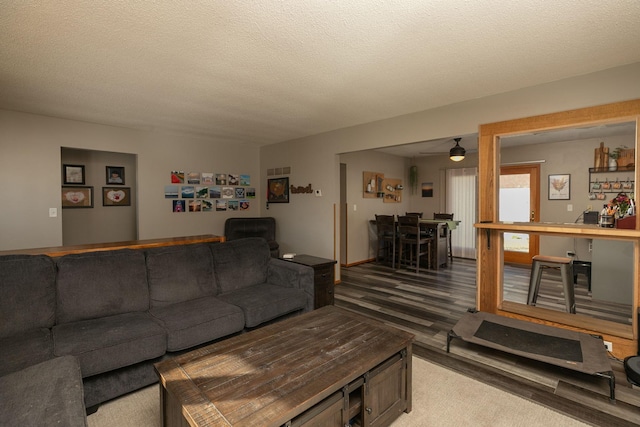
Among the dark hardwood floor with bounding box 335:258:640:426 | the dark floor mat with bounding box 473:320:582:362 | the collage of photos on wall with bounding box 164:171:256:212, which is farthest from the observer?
the collage of photos on wall with bounding box 164:171:256:212

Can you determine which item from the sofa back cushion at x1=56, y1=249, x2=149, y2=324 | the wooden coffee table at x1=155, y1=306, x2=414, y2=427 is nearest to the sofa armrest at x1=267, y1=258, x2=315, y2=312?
the wooden coffee table at x1=155, y1=306, x2=414, y2=427

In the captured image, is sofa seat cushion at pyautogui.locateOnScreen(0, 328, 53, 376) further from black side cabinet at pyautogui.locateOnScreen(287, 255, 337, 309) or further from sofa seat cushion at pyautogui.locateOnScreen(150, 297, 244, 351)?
black side cabinet at pyautogui.locateOnScreen(287, 255, 337, 309)

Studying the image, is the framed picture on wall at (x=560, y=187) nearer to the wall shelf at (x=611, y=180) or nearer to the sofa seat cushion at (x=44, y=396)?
the wall shelf at (x=611, y=180)

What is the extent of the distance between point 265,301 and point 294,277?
504mm

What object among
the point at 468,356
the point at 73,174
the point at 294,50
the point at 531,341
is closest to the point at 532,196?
the point at 531,341

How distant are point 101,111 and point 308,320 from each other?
12.4ft

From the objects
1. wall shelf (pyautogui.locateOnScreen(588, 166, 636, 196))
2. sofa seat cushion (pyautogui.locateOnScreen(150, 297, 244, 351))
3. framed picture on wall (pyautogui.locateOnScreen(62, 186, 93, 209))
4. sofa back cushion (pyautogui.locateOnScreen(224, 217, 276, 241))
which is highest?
wall shelf (pyautogui.locateOnScreen(588, 166, 636, 196))

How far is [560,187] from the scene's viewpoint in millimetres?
5672

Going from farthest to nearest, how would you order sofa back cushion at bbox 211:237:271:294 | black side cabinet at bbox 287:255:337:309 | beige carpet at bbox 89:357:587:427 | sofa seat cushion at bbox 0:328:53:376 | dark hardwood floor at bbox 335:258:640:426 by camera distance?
black side cabinet at bbox 287:255:337:309 → sofa back cushion at bbox 211:237:271:294 → dark hardwood floor at bbox 335:258:640:426 → beige carpet at bbox 89:357:587:427 → sofa seat cushion at bbox 0:328:53:376

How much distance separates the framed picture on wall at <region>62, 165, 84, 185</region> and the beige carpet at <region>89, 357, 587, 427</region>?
4.04 m

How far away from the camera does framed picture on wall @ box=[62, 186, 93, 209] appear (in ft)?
15.2

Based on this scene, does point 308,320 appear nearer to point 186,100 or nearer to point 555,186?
point 186,100

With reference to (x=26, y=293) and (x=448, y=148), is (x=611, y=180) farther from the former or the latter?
(x=26, y=293)

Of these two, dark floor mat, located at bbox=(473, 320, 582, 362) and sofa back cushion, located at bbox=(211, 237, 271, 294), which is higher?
sofa back cushion, located at bbox=(211, 237, 271, 294)
